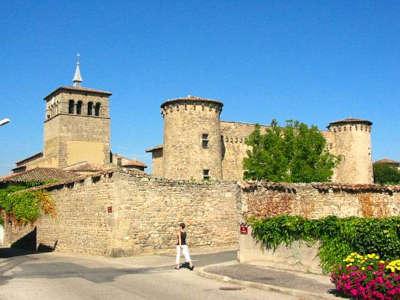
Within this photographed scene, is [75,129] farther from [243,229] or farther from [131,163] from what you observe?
[243,229]

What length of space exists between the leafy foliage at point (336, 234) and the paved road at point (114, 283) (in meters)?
2.62

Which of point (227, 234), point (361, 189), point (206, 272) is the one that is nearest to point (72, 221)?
point (227, 234)

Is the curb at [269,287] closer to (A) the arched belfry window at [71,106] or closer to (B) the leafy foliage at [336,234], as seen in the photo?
(B) the leafy foliage at [336,234]

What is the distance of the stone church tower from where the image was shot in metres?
63.2

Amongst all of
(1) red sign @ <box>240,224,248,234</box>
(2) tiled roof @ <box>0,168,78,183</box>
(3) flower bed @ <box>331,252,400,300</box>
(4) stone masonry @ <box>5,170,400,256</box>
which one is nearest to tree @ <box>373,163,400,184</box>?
(2) tiled roof @ <box>0,168,78,183</box>

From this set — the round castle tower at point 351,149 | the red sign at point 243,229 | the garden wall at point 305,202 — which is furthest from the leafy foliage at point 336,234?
the round castle tower at point 351,149

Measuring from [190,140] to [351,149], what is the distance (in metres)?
Result: 18.3

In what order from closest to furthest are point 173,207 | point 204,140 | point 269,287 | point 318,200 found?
point 269,287
point 318,200
point 173,207
point 204,140

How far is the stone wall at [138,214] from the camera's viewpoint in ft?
69.3

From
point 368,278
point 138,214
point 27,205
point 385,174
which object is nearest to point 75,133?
point 27,205

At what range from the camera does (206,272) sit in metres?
14.8

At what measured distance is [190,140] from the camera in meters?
36.9

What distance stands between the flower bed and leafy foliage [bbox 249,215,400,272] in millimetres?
1296

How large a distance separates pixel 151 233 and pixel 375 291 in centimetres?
1360
